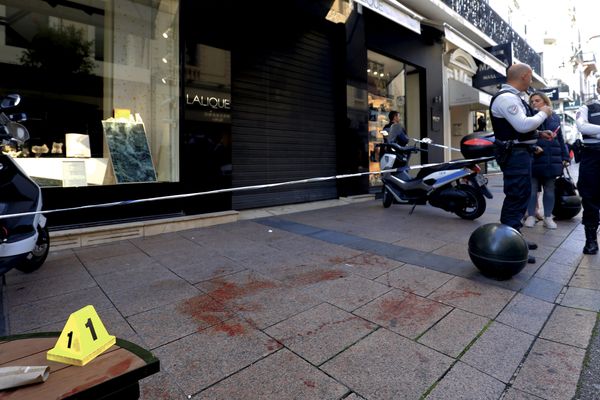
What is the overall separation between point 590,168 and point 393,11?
5.34 meters

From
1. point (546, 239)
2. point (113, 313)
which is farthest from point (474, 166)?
point (113, 313)

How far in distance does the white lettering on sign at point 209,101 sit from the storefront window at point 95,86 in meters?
0.21

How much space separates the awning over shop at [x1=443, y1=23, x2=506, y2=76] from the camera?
10359 mm

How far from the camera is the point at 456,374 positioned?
1967 mm

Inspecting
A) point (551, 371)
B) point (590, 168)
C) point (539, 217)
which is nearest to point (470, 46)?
point (539, 217)

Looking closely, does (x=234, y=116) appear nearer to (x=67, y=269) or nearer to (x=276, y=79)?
(x=276, y=79)

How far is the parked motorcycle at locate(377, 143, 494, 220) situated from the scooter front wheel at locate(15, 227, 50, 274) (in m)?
5.33

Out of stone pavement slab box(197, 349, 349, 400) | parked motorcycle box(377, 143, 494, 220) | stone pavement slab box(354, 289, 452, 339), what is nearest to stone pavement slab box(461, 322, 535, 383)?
stone pavement slab box(354, 289, 452, 339)

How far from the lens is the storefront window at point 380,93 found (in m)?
10.3

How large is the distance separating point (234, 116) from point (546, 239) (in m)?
5.69

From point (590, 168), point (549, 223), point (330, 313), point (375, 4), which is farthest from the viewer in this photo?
point (375, 4)

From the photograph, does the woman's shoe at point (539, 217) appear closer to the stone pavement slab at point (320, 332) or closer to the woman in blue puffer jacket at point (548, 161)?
the woman in blue puffer jacket at point (548, 161)

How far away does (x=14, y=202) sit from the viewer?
3.25 m

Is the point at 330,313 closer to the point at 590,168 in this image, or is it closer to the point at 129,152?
the point at 590,168
